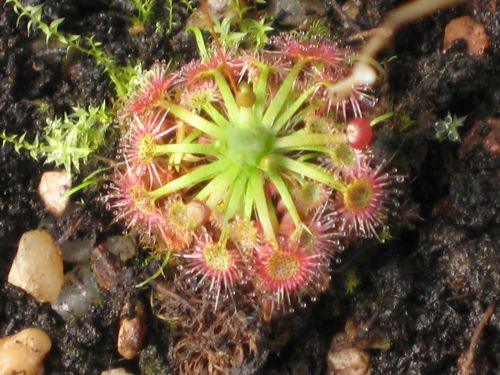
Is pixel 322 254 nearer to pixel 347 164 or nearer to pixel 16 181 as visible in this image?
pixel 347 164

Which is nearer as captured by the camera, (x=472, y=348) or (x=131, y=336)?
(x=472, y=348)

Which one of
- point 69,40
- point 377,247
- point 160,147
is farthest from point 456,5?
point 69,40

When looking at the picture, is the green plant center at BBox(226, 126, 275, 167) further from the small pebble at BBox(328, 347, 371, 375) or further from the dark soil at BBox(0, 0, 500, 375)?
the small pebble at BBox(328, 347, 371, 375)

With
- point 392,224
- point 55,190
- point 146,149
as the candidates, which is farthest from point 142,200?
point 392,224

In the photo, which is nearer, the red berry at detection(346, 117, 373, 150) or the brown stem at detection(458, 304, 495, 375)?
the red berry at detection(346, 117, 373, 150)

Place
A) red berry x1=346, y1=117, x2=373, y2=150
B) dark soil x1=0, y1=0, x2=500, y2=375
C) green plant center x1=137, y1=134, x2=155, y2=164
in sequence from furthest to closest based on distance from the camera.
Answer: dark soil x1=0, y1=0, x2=500, y2=375 → green plant center x1=137, y1=134, x2=155, y2=164 → red berry x1=346, y1=117, x2=373, y2=150

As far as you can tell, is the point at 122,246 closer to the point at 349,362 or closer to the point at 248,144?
the point at 248,144

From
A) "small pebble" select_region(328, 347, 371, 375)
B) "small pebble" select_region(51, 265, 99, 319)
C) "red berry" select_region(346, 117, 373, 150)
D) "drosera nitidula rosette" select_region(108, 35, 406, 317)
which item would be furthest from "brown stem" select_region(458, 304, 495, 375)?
"small pebble" select_region(51, 265, 99, 319)

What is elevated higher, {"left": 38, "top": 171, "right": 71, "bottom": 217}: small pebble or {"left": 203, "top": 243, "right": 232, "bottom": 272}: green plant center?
{"left": 38, "top": 171, "right": 71, "bottom": 217}: small pebble
